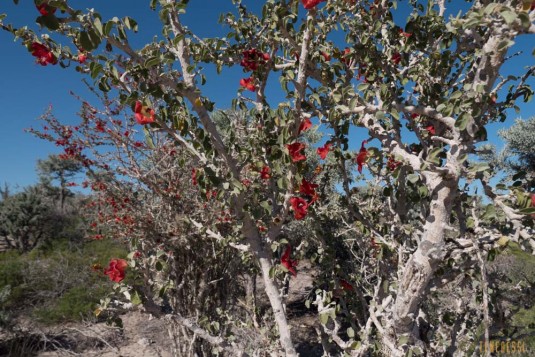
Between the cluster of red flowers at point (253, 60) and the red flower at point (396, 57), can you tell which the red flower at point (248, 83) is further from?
the red flower at point (396, 57)

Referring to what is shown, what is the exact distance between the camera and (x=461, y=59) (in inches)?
78.5

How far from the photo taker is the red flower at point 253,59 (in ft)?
6.36

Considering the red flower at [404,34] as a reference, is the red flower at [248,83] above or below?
below

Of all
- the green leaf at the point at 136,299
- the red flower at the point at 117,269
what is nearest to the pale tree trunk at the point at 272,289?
the green leaf at the point at 136,299

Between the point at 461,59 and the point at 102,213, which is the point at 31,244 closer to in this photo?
the point at 102,213

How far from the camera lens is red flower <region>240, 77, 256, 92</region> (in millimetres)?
1964

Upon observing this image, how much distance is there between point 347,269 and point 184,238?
1.40m

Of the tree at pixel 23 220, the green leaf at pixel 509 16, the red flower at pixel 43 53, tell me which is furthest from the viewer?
the tree at pixel 23 220

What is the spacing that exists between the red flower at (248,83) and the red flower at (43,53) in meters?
0.92

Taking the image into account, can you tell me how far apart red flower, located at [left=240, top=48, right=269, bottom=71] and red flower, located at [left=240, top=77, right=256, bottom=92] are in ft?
0.21

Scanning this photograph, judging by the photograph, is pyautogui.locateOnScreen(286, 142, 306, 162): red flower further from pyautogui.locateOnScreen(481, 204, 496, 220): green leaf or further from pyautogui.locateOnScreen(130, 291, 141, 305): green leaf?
pyautogui.locateOnScreen(130, 291, 141, 305): green leaf

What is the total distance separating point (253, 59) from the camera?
195 cm

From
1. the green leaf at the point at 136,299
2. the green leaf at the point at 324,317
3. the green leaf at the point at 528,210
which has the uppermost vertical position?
the green leaf at the point at 528,210

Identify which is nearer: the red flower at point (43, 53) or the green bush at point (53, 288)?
the red flower at point (43, 53)
